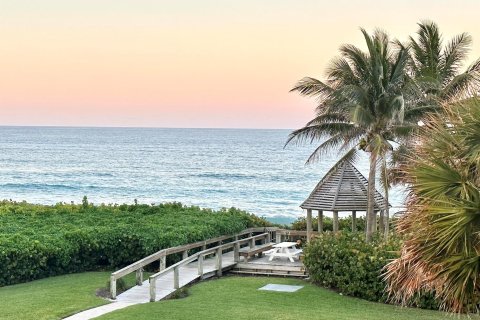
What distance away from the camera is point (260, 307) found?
1468 centimetres

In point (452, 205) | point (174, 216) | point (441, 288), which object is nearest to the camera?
point (452, 205)

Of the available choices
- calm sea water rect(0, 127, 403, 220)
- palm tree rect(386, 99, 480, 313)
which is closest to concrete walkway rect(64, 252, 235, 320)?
palm tree rect(386, 99, 480, 313)

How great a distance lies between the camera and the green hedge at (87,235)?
1769cm

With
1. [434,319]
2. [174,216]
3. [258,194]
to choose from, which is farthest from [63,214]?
[258,194]

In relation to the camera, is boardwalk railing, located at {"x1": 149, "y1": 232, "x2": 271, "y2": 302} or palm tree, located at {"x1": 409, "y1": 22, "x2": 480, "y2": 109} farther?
palm tree, located at {"x1": 409, "y1": 22, "x2": 480, "y2": 109}

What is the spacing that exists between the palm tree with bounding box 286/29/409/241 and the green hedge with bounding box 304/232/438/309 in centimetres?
193

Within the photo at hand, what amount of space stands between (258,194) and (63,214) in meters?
49.8

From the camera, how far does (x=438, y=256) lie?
8.32 m

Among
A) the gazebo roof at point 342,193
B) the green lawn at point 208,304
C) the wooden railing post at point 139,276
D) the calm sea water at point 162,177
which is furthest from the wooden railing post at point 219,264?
the calm sea water at point 162,177

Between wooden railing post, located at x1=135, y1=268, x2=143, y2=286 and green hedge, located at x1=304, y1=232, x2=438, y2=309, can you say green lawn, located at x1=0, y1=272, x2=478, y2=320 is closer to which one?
green hedge, located at x1=304, y1=232, x2=438, y2=309

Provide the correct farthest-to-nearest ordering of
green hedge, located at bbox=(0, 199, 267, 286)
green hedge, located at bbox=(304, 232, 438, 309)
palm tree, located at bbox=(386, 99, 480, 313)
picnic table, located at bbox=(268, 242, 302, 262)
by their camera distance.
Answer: picnic table, located at bbox=(268, 242, 302, 262) → green hedge, located at bbox=(0, 199, 267, 286) → green hedge, located at bbox=(304, 232, 438, 309) → palm tree, located at bbox=(386, 99, 480, 313)

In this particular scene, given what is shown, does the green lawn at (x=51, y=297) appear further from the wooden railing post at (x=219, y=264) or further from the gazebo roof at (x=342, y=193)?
the gazebo roof at (x=342, y=193)

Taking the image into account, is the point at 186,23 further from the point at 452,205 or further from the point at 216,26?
the point at 452,205

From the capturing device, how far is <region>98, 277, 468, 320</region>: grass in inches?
531
